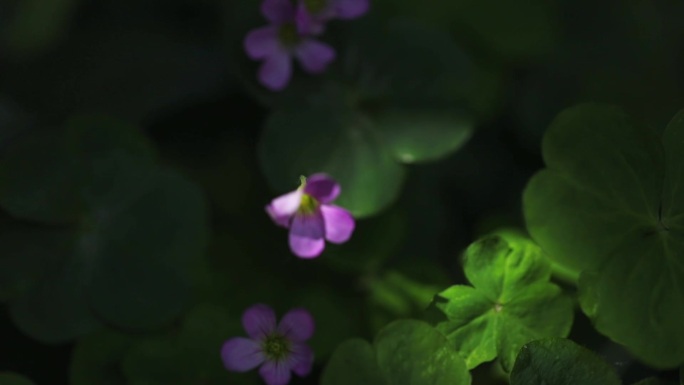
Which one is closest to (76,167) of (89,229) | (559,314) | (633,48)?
(89,229)

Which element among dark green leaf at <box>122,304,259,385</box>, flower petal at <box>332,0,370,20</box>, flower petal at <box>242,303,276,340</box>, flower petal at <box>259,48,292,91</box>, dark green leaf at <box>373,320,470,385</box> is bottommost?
dark green leaf at <box>122,304,259,385</box>

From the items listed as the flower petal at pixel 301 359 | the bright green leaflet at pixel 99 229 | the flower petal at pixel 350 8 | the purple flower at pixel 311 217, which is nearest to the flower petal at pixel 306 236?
the purple flower at pixel 311 217

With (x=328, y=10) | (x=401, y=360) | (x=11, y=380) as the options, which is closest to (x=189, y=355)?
(x=11, y=380)

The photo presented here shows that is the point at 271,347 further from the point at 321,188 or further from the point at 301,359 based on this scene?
the point at 321,188

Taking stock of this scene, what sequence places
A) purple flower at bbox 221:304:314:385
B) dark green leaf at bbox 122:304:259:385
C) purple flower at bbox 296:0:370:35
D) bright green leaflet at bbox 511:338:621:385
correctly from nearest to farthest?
bright green leaflet at bbox 511:338:621:385
purple flower at bbox 221:304:314:385
dark green leaf at bbox 122:304:259:385
purple flower at bbox 296:0:370:35

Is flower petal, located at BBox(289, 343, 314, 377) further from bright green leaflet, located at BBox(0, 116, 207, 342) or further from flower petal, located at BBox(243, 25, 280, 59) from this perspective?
flower petal, located at BBox(243, 25, 280, 59)

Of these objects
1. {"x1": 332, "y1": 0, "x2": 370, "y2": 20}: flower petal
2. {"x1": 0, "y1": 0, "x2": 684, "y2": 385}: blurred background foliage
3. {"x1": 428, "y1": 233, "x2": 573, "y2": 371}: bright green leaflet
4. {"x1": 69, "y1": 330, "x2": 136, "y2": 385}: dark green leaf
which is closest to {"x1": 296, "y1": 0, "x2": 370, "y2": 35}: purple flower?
{"x1": 332, "y1": 0, "x2": 370, "y2": 20}: flower petal

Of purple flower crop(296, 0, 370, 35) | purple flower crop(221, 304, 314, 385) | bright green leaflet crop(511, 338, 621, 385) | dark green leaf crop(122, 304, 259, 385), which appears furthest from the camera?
purple flower crop(296, 0, 370, 35)
